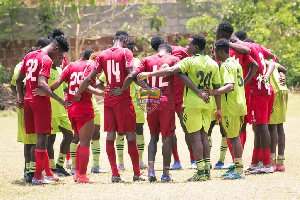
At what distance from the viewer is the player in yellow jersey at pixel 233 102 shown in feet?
34.2

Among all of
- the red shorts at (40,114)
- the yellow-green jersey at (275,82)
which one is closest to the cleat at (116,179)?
the red shorts at (40,114)

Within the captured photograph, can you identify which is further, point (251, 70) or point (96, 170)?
point (96, 170)

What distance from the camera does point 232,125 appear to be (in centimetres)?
1047

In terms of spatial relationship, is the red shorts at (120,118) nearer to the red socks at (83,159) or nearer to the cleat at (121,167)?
the red socks at (83,159)

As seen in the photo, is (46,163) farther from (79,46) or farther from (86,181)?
(79,46)

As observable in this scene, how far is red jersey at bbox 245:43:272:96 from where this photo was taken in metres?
11.3

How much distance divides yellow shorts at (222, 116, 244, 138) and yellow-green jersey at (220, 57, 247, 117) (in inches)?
3.0

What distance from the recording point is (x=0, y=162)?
13.5 metres

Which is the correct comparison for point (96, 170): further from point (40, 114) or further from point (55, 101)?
point (40, 114)

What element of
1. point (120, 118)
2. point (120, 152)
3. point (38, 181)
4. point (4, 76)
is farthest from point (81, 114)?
point (4, 76)

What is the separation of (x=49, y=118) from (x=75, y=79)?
2.42 feet

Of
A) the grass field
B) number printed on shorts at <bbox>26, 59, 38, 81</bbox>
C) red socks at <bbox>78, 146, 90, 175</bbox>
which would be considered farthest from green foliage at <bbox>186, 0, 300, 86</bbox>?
number printed on shorts at <bbox>26, 59, 38, 81</bbox>

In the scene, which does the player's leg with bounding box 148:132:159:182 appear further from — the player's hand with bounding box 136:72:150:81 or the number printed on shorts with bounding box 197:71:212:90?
the number printed on shorts with bounding box 197:71:212:90

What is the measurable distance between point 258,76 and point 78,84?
2.87 metres
